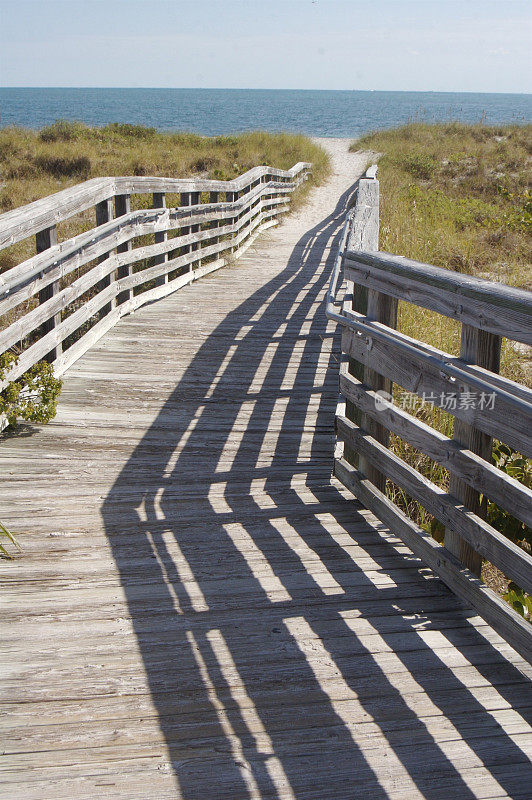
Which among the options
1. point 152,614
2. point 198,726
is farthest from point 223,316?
point 198,726

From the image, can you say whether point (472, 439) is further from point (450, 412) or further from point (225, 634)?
point (225, 634)

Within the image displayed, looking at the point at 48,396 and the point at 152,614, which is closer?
the point at 152,614

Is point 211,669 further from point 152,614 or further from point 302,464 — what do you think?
point 302,464

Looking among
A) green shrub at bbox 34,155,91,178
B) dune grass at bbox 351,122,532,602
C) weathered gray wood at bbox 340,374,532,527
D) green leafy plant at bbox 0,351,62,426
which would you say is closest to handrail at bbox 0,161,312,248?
green leafy plant at bbox 0,351,62,426

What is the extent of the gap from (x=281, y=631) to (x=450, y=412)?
1142mm

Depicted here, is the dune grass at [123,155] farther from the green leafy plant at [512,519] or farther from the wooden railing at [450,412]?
the green leafy plant at [512,519]

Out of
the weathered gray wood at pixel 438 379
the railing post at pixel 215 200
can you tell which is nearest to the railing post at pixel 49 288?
the weathered gray wood at pixel 438 379

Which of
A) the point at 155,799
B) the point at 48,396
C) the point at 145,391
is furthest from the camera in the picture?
the point at 145,391

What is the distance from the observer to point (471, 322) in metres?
3.00

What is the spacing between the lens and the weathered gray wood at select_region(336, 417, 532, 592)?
9.24 feet

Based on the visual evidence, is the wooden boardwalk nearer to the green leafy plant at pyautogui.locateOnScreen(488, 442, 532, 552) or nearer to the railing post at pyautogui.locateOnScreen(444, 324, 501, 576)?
the railing post at pyautogui.locateOnScreen(444, 324, 501, 576)

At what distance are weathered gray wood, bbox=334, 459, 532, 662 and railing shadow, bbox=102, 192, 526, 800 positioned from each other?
0.29 feet

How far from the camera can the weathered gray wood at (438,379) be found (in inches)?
109

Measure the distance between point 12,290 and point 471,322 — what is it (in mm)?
3222
